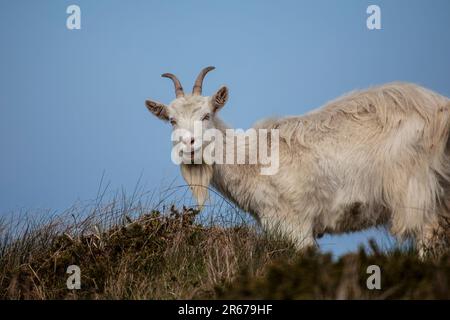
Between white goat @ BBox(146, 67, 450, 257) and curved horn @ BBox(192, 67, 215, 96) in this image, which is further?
curved horn @ BBox(192, 67, 215, 96)

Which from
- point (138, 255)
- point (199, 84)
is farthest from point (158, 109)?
point (138, 255)

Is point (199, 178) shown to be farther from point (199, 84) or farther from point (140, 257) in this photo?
point (140, 257)

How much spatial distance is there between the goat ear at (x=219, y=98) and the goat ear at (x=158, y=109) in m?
0.62

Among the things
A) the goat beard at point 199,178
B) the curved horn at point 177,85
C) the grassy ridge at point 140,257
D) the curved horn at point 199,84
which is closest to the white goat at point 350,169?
→ the goat beard at point 199,178

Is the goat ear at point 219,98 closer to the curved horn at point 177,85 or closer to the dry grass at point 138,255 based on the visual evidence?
the curved horn at point 177,85

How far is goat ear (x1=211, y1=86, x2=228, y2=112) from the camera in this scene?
8.26m

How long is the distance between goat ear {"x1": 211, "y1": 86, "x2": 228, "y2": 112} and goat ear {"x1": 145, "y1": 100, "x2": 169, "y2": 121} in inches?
24.4

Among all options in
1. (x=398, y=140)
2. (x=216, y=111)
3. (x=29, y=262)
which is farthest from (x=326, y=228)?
(x=29, y=262)

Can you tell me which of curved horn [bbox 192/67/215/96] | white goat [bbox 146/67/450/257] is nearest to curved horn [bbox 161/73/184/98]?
curved horn [bbox 192/67/215/96]

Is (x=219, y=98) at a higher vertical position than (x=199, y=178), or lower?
higher

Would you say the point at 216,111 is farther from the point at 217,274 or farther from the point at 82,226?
the point at 217,274

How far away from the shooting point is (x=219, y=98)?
834cm

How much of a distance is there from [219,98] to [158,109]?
2.61ft

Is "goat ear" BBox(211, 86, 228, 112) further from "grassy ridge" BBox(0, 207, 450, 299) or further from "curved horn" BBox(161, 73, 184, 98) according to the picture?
"grassy ridge" BBox(0, 207, 450, 299)
